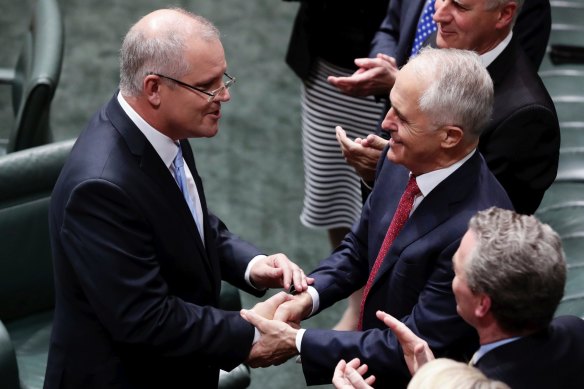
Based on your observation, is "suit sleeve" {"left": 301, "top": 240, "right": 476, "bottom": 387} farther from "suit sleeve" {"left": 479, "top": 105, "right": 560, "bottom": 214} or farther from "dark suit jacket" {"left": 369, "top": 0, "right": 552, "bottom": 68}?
"dark suit jacket" {"left": 369, "top": 0, "right": 552, "bottom": 68}

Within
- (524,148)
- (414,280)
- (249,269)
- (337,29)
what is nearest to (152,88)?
(249,269)

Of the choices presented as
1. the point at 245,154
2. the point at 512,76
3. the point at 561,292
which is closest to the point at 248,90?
the point at 245,154

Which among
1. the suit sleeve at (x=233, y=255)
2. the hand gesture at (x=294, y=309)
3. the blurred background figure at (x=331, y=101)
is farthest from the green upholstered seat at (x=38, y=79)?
the hand gesture at (x=294, y=309)

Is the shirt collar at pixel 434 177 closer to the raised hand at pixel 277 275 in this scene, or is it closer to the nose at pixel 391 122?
the nose at pixel 391 122

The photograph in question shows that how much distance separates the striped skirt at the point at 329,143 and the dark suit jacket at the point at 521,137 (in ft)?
3.44

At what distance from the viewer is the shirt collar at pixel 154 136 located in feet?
8.51

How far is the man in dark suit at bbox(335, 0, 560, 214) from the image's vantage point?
2893 millimetres

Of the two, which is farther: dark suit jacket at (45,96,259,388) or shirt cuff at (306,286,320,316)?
shirt cuff at (306,286,320,316)

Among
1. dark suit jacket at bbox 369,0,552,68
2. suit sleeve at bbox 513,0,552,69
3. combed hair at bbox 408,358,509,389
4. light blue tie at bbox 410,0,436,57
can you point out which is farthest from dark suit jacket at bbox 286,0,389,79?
combed hair at bbox 408,358,509,389

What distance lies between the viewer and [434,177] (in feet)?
8.61

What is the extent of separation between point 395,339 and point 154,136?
796 mm

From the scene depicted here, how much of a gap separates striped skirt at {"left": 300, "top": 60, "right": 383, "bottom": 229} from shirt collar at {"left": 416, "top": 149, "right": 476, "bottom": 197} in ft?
4.40

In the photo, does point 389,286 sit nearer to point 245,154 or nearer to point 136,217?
point 136,217

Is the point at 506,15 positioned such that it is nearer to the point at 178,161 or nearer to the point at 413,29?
the point at 413,29
